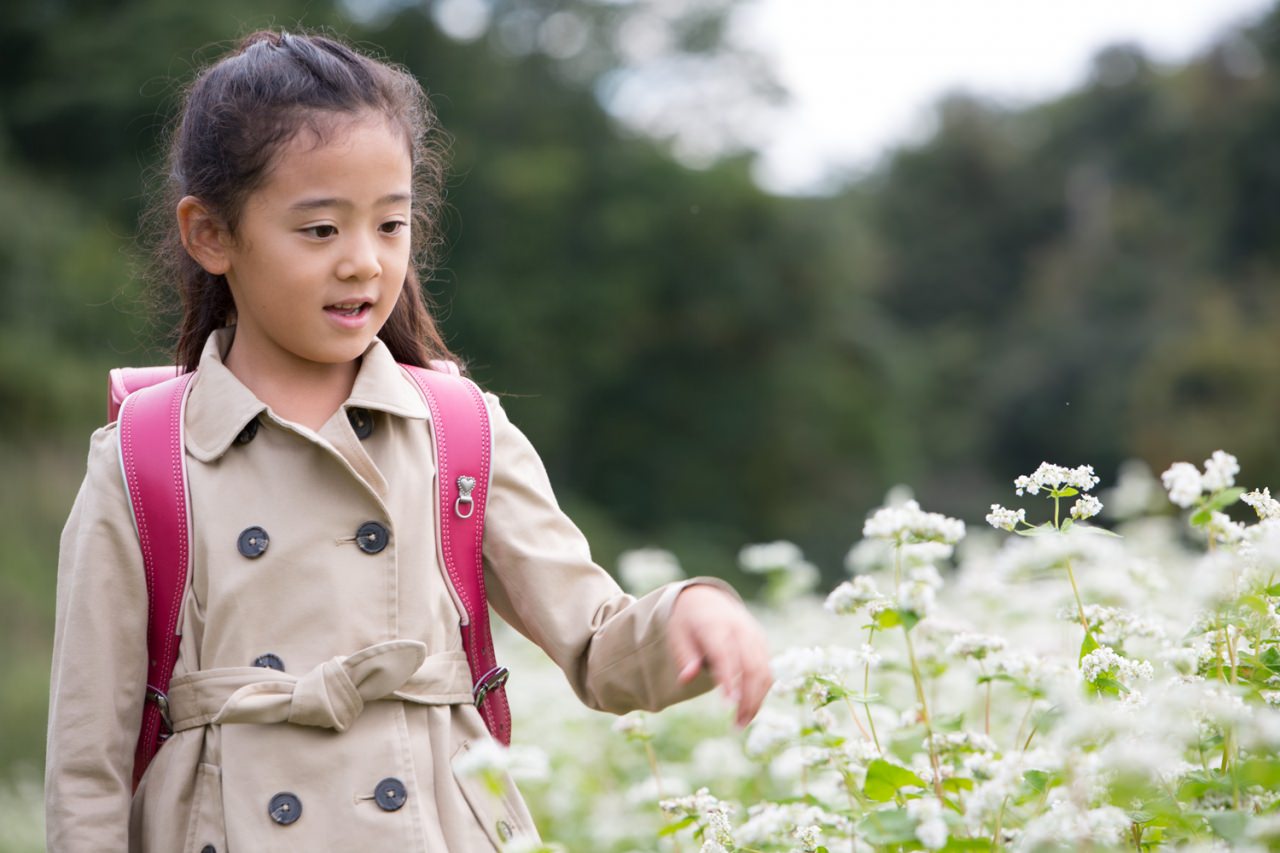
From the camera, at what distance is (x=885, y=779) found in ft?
6.16

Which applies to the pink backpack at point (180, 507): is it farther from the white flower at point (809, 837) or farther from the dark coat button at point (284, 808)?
the white flower at point (809, 837)

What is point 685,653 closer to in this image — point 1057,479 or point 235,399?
point 1057,479

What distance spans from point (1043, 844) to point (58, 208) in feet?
47.8

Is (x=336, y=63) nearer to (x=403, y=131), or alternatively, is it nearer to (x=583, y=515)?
(x=403, y=131)

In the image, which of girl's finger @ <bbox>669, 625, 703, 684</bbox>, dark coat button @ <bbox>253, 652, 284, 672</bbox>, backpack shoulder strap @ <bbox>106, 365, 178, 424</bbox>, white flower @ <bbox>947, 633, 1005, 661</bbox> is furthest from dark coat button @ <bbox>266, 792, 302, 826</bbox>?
white flower @ <bbox>947, 633, 1005, 661</bbox>

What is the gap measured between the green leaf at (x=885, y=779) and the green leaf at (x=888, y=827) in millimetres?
96

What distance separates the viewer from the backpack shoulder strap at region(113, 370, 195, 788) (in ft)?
6.30

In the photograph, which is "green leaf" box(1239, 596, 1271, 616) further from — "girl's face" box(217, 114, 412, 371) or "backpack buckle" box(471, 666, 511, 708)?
"girl's face" box(217, 114, 412, 371)

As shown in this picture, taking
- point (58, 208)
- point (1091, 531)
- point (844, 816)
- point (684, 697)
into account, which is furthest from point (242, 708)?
point (58, 208)

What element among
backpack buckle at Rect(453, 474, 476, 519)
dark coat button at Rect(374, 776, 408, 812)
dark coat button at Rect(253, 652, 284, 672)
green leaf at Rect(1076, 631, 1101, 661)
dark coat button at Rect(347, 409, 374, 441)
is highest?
dark coat button at Rect(347, 409, 374, 441)

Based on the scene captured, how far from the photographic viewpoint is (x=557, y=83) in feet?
80.0

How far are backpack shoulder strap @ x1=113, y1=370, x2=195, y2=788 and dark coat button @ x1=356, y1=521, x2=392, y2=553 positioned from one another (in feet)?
0.74

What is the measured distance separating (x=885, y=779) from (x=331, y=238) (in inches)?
40.5

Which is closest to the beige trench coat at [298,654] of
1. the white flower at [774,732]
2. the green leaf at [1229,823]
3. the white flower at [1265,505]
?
the white flower at [774,732]
